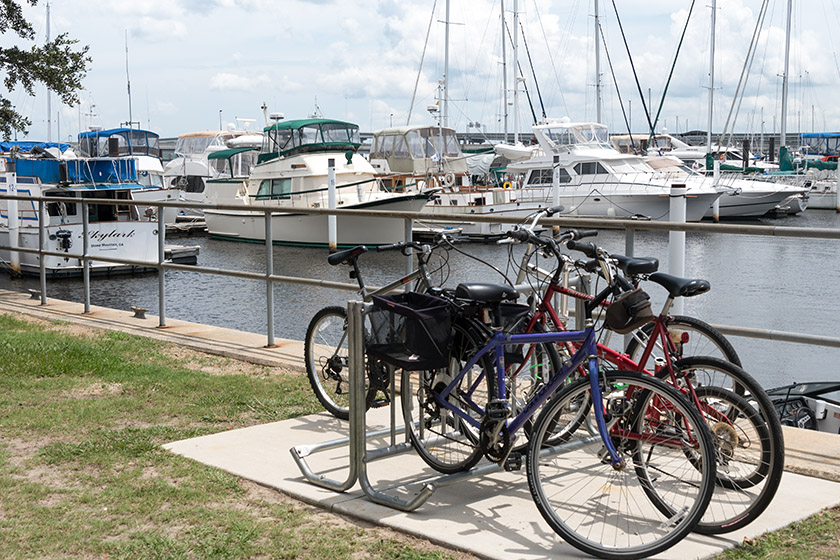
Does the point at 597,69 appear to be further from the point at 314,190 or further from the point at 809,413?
the point at 809,413

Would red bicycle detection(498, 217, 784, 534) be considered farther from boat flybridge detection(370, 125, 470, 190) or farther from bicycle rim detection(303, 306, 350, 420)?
boat flybridge detection(370, 125, 470, 190)

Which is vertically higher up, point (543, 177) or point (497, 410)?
point (543, 177)

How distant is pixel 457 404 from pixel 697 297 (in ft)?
49.6

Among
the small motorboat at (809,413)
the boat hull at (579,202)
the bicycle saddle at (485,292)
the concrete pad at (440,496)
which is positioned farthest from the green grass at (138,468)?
the boat hull at (579,202)

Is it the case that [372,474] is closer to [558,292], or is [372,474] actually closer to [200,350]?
[558,292]

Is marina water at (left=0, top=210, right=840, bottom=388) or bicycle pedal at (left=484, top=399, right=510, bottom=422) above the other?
bicycle pedal at (left=484, top=399, right=510, bottom=422)

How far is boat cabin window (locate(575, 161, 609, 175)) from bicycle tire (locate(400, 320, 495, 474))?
117 feet

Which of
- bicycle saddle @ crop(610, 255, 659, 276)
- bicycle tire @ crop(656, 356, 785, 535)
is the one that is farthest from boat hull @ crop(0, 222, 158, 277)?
bicycle tire @ crop(656, 356, 785, 535)

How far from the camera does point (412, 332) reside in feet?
14.1

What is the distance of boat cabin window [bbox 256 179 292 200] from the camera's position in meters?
36.7

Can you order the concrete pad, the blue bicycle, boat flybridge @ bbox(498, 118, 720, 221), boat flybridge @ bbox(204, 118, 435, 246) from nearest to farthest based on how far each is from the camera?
the blue bicycle → the concrete pad → boat flybridge @ bbox(204, 118, 435, 246) → boat flybridge @ bbox(498, 118, 720, 221)

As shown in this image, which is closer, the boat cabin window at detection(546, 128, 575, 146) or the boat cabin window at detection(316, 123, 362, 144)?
the boat cabin window at detection(316, 123, 362, 144)

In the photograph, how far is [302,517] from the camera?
421 cm

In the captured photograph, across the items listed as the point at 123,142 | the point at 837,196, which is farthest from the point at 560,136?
the point at 123,142
